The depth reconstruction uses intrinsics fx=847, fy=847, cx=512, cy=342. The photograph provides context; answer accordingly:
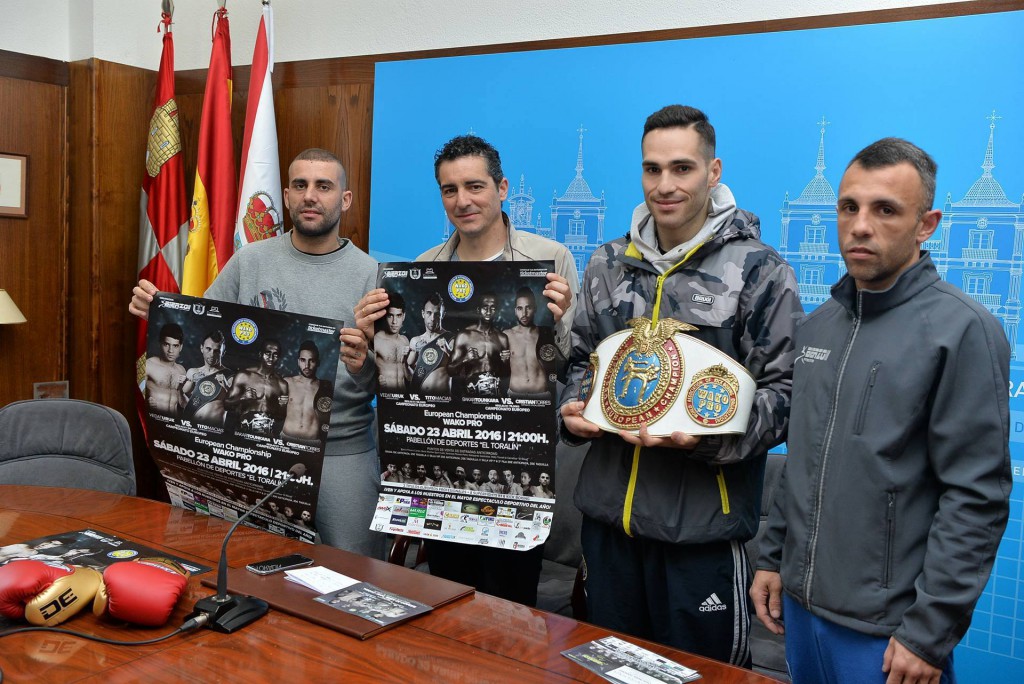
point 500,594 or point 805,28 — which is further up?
point 805,28

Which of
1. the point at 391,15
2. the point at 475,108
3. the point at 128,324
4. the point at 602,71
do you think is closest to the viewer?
the point at 602,71

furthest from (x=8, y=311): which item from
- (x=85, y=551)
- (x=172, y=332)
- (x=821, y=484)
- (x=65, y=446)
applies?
(x=821, y=484)

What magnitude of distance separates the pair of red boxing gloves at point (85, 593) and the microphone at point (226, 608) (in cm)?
6

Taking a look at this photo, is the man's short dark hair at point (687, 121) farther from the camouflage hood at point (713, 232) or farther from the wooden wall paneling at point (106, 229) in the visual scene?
the wooden wall paneling at point (106, 229)

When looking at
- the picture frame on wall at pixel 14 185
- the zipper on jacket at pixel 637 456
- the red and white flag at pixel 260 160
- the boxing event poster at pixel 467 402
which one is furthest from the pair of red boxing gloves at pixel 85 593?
the picture frame on wall at pixel 14 185

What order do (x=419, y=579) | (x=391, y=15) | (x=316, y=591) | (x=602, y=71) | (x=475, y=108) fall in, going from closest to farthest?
(x=316, y=591) < (x=419, y=579) < (x=602, y=71) < (x=475, y=108) < (x=391, y=15)

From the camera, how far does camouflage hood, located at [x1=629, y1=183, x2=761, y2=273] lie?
2049mm

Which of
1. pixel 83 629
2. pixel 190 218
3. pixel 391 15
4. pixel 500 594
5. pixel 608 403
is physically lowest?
pixel 500 594

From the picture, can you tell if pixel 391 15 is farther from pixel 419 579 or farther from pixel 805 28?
pixel 419 579

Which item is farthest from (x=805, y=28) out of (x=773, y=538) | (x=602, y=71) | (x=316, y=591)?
(x=316, y=591)

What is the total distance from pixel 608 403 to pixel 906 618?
0.77 m

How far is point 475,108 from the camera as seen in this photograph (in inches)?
145

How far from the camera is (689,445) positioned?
6.23 ft

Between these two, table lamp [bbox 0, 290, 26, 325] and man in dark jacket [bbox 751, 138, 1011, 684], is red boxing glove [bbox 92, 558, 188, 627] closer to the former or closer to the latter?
man in dark jacket [bbox 751, 138, 1011, 684]
